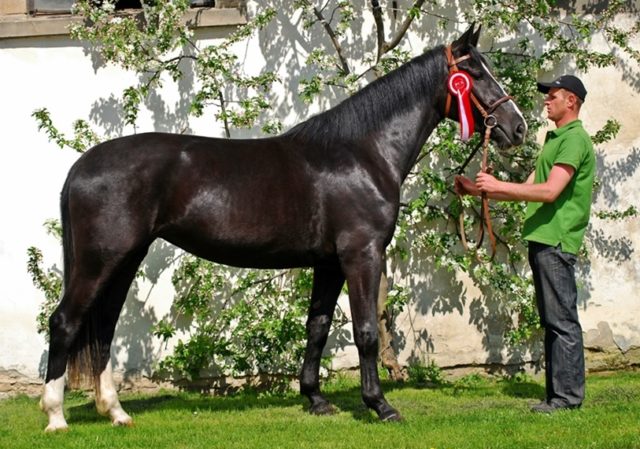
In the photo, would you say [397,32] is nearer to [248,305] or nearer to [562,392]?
[248,305]

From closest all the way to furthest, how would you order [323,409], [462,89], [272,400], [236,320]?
[462,89] → [323,409] → [272,400] → [236,320]

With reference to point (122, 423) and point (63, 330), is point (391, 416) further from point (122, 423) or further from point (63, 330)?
point (63, 330)

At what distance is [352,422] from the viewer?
6.24 m

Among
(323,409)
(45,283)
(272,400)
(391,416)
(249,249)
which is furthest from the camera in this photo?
(45,283)

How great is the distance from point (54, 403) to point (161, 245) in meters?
2.30

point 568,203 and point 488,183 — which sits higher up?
point 488,183

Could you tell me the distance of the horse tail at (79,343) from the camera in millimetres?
6203

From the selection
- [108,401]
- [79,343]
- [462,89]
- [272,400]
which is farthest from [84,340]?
[462,89]

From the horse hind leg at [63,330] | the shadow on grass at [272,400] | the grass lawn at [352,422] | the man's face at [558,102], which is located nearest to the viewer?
the grass lawn at [352,422]

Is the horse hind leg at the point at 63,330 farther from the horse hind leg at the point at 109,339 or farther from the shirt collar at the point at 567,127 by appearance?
the shirt collar at the point at 567,127

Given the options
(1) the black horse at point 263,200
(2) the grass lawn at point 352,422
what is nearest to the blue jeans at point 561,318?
(2) the grass lawn at point 352,422

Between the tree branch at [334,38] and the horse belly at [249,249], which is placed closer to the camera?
the horse belly at [249,249]

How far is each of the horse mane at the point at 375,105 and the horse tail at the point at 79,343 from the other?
1.63m

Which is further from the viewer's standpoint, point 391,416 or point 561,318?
point 561,318
